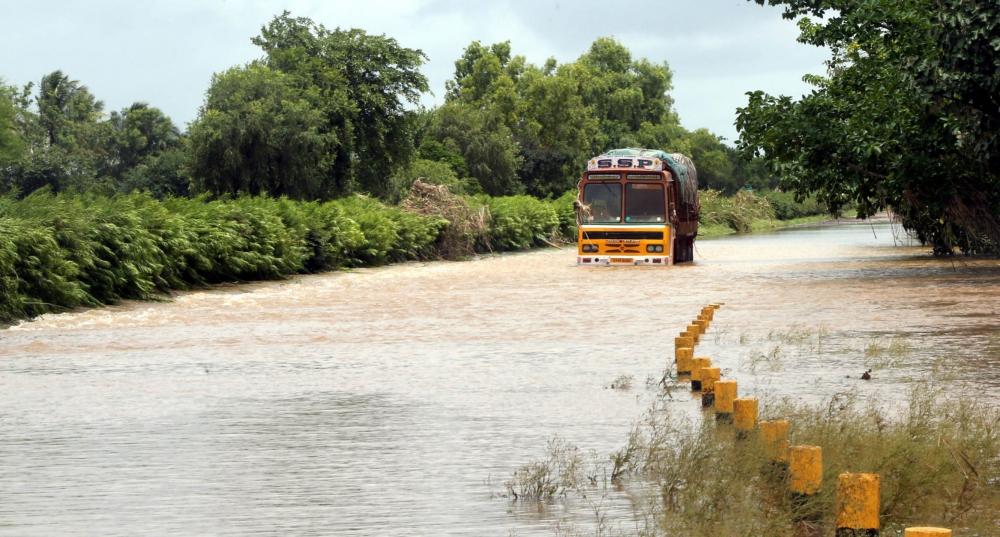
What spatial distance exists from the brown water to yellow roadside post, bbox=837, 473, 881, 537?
1.96 meters

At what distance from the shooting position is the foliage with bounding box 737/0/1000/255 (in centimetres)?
2711

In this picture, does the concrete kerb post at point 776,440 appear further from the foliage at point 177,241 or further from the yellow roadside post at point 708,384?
the foliage at point 177,241

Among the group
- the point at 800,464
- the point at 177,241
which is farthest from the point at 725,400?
the point at 177,241

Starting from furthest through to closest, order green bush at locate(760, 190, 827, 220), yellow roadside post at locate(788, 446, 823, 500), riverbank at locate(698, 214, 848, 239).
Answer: green bush at locate(760, 190, 827, 220) < riverbank at locate(698, 214, 848, 239) < yellow roadside post at locate(788, 446, 823, 500)

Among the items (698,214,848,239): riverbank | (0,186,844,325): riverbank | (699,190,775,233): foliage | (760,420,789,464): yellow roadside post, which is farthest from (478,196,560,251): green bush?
(760,420,789,464): yellow roadside post

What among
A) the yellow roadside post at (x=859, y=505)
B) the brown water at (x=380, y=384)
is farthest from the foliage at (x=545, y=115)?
the yellow roadside post at (x=859, y=505)

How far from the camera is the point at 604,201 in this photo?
40312mm

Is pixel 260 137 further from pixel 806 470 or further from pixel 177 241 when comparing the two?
pixel 806 470

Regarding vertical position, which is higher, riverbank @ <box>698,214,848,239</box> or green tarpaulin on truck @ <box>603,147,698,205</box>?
green tarpaulin on truck @ <box>603,147,698,205</box>

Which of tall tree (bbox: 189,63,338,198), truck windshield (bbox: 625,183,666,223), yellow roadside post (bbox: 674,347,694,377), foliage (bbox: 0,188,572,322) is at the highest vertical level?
tall tree (bbox: 189,63,338,198)

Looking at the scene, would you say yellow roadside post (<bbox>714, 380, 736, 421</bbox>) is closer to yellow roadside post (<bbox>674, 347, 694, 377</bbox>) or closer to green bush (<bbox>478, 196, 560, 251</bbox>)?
yellow roadside post (<bbox>674, 347, 694, 377</bbox>)

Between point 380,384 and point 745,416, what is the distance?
6.28 meters

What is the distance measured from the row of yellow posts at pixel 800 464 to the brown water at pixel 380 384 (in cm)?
88

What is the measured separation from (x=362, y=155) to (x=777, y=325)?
4304cm
